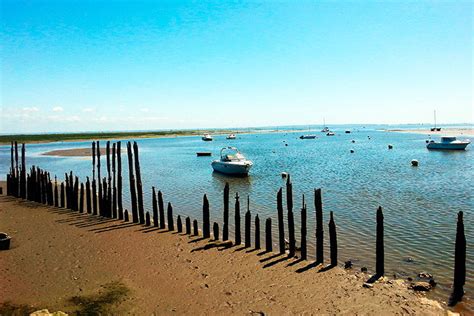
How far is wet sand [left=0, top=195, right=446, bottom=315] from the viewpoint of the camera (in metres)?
10.4

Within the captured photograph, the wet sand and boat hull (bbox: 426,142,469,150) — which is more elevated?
boat hull (bbox: 426,142,469,150)

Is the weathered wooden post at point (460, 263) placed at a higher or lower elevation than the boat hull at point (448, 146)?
lower

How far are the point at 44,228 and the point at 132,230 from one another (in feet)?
15.1

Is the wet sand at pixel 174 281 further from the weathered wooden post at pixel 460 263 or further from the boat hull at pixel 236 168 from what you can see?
the boat hull at pixel 236 168

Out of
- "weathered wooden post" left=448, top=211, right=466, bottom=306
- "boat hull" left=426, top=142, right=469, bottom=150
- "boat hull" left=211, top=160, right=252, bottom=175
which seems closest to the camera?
"weathered wooden post" left=448, top=211, right=466, bottom=306

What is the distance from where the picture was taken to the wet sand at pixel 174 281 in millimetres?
10430

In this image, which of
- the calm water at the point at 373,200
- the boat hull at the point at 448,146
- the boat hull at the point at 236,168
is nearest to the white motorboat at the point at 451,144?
the boat hull at the point at 448,146

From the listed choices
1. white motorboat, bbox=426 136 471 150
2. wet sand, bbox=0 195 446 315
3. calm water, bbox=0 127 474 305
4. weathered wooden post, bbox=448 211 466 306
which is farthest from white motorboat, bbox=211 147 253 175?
white motorboat, bbox=426 136 471 150

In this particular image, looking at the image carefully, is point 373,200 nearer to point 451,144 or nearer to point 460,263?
point 460,263

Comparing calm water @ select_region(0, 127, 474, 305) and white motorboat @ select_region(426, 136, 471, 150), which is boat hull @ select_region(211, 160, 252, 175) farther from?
white motorboat @ select_region(426, 136, 471, 150)

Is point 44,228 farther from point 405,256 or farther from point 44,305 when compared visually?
point 405,256

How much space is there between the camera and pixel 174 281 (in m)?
12.1

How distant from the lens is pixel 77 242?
1617 centimetres

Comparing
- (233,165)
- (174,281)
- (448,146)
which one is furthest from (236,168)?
(448,146)
